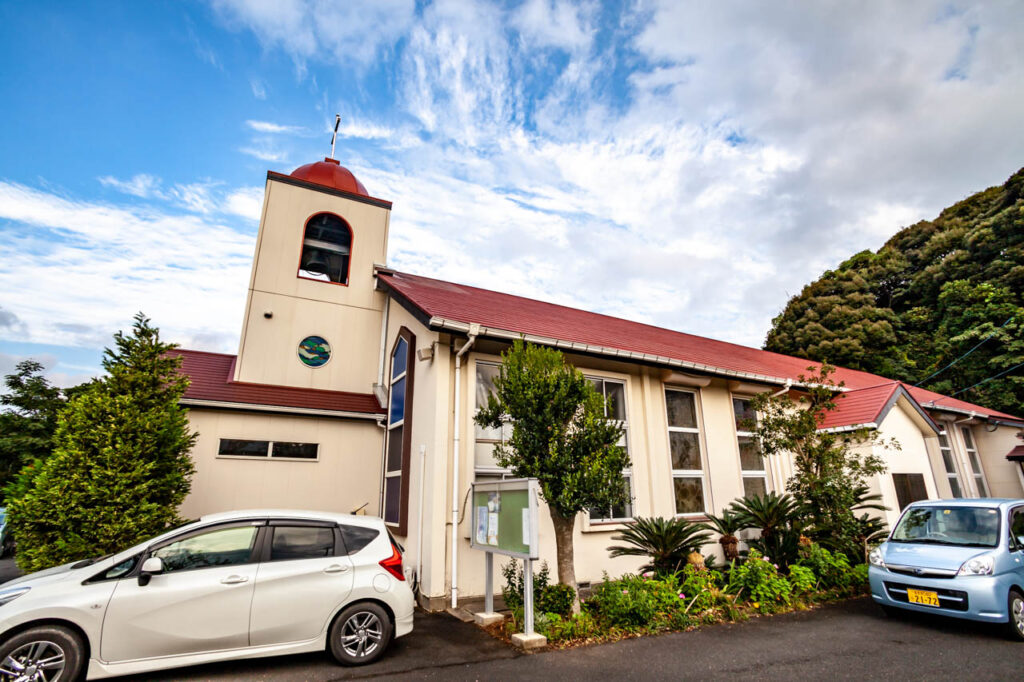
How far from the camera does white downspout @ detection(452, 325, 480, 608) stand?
6914 millimetres

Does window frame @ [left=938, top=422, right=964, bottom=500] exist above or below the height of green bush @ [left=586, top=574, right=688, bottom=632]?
above

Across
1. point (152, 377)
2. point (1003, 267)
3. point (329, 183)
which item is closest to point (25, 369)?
point (329, 183)

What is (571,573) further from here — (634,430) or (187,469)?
(187,469)

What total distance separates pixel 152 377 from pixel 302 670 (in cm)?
524

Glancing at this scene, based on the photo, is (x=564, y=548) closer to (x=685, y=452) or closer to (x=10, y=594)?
(x=685, y=452)

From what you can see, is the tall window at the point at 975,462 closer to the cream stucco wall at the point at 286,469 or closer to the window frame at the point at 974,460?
the window frame at the point at 974,460

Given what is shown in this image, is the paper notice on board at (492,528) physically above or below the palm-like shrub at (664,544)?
above

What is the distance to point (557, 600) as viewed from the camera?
6098 mm

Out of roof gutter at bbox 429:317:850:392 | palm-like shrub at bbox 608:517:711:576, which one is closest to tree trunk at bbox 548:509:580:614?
palm-like shrub at bbox 608:517:711:576

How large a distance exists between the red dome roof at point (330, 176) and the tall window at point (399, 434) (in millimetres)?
5084

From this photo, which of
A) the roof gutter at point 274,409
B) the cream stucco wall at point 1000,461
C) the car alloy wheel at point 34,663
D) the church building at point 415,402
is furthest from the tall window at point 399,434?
the cream stucco wall at point 1000,461

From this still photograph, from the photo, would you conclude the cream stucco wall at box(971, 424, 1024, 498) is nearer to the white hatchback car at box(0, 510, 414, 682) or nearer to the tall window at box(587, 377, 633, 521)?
the tall window at box(587, 377, 633, 521)

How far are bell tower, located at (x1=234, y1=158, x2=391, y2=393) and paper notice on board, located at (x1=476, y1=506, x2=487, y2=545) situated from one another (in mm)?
5997

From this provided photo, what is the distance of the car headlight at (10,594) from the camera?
13.1 feet
